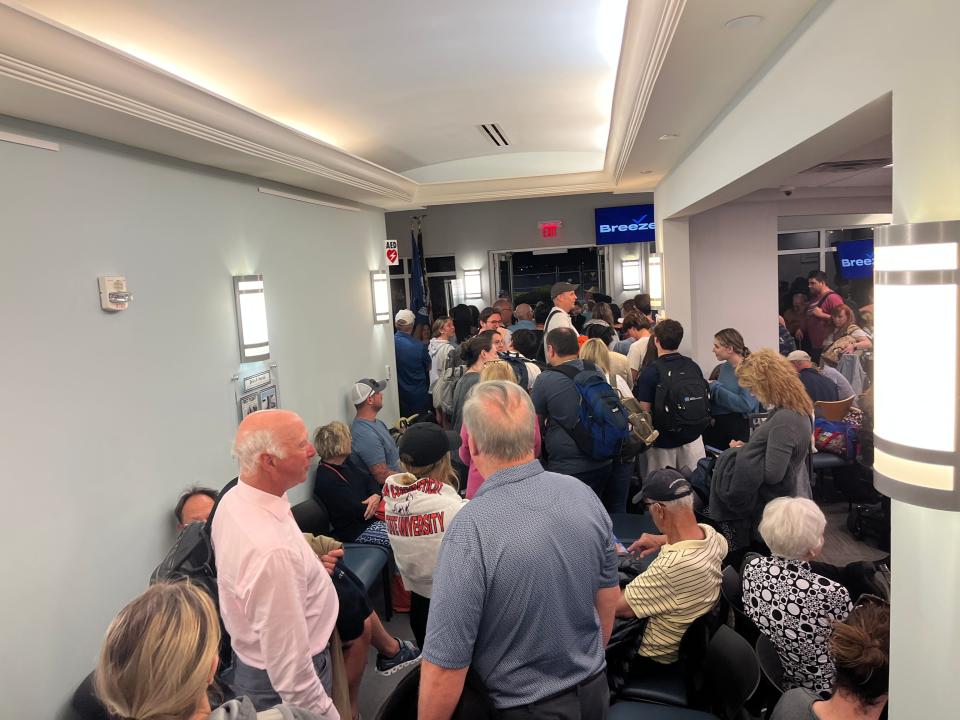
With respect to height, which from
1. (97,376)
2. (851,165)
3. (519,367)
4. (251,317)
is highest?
(851,165)

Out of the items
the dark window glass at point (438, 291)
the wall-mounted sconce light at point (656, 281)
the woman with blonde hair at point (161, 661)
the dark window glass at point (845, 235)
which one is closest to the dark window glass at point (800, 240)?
the dark window glass at point (845, 235)

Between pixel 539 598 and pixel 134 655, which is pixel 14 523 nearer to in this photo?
pixel 134 655

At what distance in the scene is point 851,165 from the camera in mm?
6840

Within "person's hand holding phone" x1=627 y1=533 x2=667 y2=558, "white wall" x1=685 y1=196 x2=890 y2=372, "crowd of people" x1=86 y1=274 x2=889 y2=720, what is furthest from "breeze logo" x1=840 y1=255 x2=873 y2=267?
"person's hand holding phone" x1=627 y1=533 x2=667 y2=558

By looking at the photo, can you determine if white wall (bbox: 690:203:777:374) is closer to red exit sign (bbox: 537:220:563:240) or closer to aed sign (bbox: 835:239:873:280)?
red exit sign (bbox: 537:220:563:240)

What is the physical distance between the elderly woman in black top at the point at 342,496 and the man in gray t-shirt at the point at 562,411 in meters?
1.18

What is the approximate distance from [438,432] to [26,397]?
1594 millimetres

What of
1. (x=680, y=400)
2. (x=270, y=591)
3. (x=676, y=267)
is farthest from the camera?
(x=676, y=267)

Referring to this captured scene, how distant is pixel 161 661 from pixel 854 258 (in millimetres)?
13459

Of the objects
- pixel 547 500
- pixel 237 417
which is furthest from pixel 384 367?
pixel 547 500

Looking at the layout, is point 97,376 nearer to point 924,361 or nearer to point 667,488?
point 667,488

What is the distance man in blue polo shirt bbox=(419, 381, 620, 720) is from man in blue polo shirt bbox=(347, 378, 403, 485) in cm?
288

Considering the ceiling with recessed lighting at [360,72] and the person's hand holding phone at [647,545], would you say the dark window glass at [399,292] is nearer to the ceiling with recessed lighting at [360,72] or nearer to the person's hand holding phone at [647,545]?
the ceiling with recessed lighting at [360,72]

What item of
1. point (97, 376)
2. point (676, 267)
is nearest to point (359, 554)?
point (97, 376)
